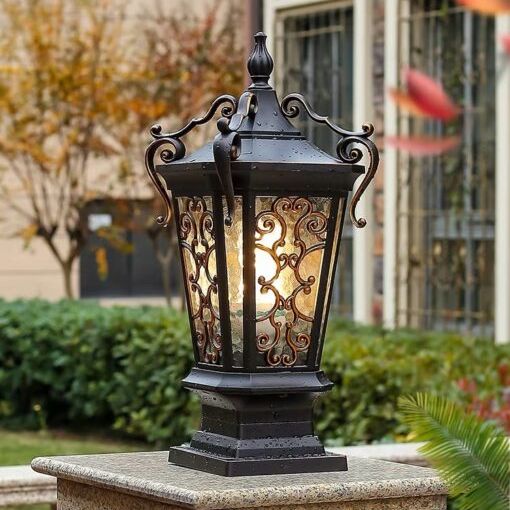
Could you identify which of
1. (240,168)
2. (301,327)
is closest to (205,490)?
(301,327)

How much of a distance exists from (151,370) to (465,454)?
6455mm

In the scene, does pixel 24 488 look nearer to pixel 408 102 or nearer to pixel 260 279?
pixel 260 279

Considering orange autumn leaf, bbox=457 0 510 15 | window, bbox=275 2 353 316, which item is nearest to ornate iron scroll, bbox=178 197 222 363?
orange autumn leaf, bbox=457 0 510 15

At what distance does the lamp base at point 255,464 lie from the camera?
11.4ft

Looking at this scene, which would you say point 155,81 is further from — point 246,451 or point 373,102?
point 246,451

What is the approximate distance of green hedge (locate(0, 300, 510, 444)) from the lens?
26.5 feet

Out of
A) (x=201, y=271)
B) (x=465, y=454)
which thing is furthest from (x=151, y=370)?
(x=465, y=454)

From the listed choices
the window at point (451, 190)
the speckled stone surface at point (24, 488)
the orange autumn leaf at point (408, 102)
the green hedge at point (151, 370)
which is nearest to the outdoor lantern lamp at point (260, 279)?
the orange autumn leaf at point (408, 102)

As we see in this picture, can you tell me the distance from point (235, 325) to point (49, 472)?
0.67 meters

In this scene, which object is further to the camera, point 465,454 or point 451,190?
point 451,190

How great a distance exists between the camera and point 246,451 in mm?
3500

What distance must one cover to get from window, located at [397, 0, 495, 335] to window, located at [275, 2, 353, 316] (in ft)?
2.27

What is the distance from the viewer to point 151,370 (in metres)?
9.89

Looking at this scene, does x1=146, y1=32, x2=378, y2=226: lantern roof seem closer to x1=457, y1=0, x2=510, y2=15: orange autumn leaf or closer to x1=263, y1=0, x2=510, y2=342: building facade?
x1=457, y1=0, x2=510, y2=15: orange autumn leaf
